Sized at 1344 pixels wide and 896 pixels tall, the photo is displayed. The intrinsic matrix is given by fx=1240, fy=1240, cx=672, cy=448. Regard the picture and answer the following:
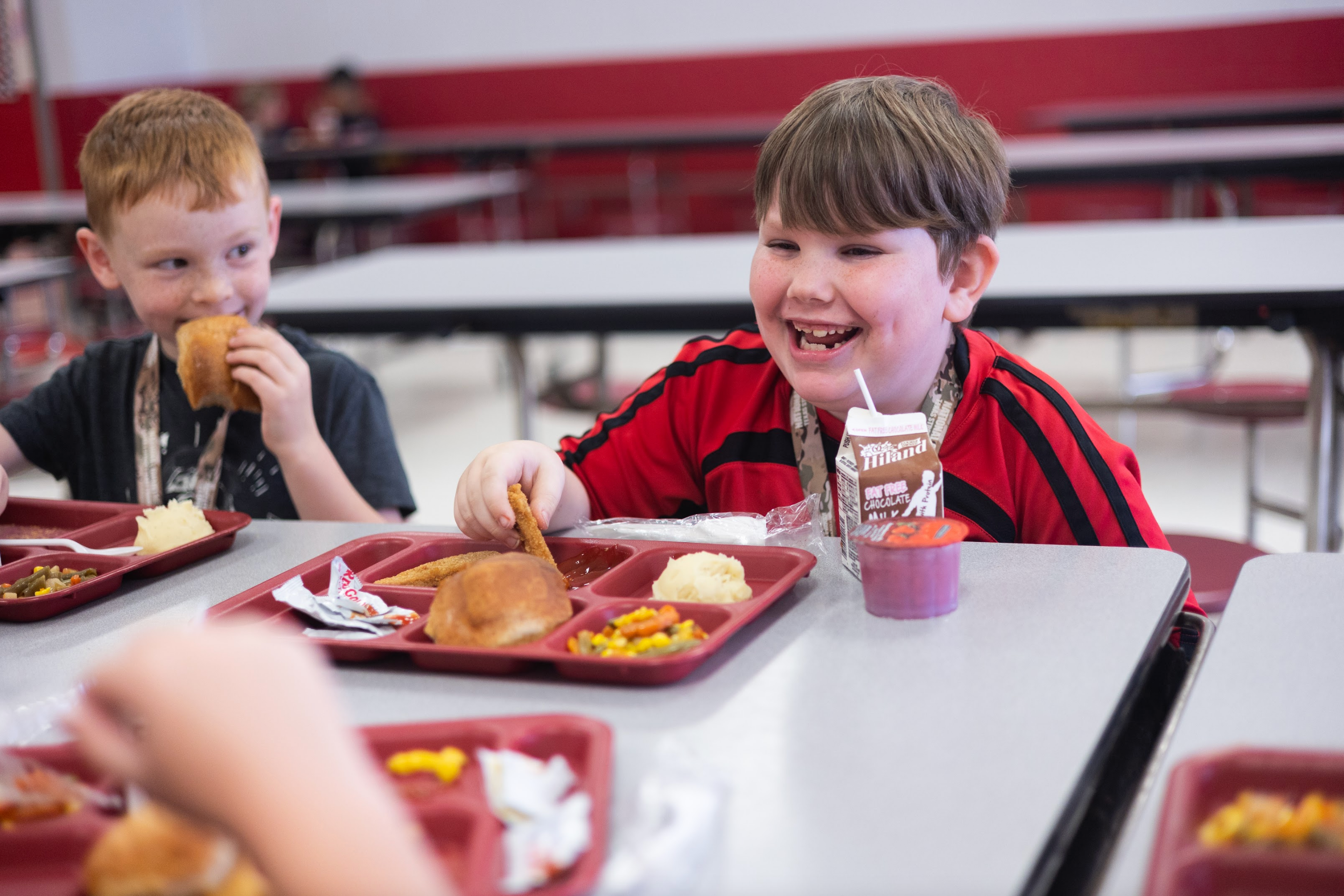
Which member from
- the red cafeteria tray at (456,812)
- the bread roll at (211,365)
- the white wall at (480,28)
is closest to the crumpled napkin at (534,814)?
the red cafeteria tray at (456,812)

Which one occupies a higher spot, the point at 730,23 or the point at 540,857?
the point at 730,23

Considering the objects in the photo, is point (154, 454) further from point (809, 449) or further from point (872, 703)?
point (872, 703)

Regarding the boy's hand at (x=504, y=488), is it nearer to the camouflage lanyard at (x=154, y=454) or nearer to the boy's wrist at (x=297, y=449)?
the boy's wrist at (x=297, y=449)

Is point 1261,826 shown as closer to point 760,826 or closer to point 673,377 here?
point 760,826

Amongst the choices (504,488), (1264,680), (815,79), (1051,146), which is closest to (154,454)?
(504,488)

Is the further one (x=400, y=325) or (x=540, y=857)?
(x=400, y=325)

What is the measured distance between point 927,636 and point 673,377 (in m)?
0.72

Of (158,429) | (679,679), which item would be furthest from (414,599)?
(158,429)

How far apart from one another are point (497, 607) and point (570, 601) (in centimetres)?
10

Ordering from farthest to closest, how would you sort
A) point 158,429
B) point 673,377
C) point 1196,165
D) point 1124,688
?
1. point 1196,165
2. point 158,429
3. point 673,377
4. point 1124,688

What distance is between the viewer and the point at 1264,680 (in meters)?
0.89

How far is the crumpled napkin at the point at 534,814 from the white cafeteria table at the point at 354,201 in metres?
4.21

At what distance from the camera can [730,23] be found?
30.1 ft

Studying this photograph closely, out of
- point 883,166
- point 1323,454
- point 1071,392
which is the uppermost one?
point 883,166
